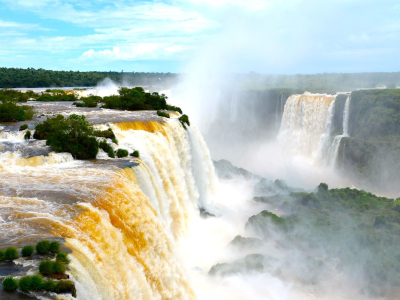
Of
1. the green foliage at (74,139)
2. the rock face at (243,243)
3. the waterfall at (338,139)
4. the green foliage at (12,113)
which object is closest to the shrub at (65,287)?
the green foliage at (74,139)

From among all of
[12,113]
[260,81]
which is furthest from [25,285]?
[260,81]

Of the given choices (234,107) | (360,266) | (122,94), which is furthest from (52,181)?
(234,107)

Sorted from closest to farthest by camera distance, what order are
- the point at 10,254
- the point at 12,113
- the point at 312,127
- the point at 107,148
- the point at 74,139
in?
1. the point at 10,254
2. the point at 74,139
3. the point at 107,148
4. the point at 12,113
5. the point at 312,127

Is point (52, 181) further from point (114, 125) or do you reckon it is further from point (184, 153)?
point (184, 153)

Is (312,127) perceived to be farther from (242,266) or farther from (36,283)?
(36,283)

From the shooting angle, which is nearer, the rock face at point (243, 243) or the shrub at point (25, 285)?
the shrub at point (25, 285)

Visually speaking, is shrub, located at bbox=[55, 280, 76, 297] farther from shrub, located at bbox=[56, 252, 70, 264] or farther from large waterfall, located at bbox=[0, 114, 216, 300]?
shrub, located at bbox=[56, 252, 70, 264]

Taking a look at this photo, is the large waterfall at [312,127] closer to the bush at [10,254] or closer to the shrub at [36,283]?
the bush at [10,254]
